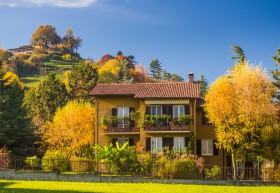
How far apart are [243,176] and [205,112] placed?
8.70 meters

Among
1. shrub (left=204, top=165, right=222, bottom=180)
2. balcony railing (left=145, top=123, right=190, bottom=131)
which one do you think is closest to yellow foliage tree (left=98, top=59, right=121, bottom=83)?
balcony railing (left=145, top=123, right=190, bottom=131)

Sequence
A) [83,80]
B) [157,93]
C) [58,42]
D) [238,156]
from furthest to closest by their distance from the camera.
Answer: [58,42] → [83,80] → [157,93] → [238,156]

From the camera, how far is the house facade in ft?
148

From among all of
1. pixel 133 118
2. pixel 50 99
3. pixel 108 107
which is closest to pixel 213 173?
pixel 133 118

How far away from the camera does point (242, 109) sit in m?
41.8

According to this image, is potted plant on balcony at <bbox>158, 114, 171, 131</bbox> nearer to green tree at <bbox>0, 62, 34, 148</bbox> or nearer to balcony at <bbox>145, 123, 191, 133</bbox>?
balcony at <bbox>145, 123, 191, 133</bbox>

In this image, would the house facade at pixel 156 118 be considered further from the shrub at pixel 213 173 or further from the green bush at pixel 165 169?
the green bush at pixel 165 169

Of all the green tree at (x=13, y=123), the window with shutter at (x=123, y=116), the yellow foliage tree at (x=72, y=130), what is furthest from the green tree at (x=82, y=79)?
the window with shutter at (x=123, y=116)

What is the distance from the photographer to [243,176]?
40.3m

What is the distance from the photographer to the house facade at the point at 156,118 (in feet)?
148

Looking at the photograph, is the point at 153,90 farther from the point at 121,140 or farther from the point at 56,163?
the point at 56,163

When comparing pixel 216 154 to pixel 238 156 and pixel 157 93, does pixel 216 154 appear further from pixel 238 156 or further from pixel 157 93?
pixel 157 93

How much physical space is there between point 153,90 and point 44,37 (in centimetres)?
15580

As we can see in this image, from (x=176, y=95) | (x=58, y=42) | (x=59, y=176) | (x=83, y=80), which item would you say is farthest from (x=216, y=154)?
(x=58, y=42)
